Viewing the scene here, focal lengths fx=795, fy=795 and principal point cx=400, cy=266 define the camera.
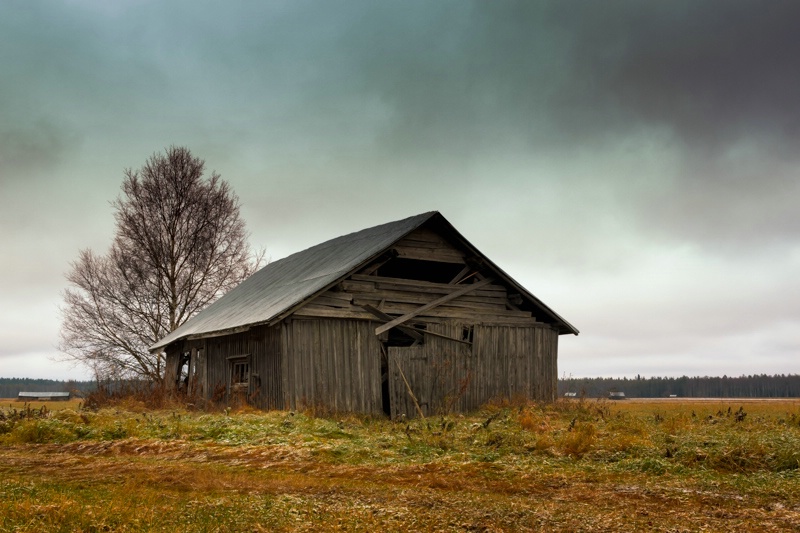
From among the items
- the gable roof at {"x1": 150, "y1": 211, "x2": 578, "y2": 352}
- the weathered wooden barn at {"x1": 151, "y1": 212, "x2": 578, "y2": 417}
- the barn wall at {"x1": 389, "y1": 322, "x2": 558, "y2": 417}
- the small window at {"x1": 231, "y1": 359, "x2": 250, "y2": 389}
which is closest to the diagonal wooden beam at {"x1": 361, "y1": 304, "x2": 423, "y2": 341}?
the weathered wooden barn at {"x1": 151, "y1": 212, "x2": 578, "y2": 417}

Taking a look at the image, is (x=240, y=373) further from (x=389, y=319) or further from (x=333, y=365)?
(x=389, y=319)

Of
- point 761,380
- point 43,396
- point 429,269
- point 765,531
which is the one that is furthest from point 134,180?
point 761,380

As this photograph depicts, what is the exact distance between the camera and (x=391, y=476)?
11.5 meters

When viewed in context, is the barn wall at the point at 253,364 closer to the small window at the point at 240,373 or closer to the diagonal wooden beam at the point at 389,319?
the small window at the point at 240,373

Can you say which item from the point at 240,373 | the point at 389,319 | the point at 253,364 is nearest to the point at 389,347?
the point at 389,319

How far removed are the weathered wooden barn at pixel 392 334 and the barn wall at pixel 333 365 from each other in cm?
3

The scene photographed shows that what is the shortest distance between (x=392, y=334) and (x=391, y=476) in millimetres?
13368

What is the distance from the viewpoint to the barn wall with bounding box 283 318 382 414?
2222 centimetres

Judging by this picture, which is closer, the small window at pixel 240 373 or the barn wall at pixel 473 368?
the barn wall at pixel 473 368

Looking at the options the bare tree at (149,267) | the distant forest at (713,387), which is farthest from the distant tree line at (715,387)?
the bare tree at (149,267)

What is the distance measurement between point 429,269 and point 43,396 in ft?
201

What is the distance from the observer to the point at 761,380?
87000 mm

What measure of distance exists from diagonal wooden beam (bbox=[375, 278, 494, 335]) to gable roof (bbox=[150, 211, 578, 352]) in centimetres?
74

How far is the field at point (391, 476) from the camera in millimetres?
8289
